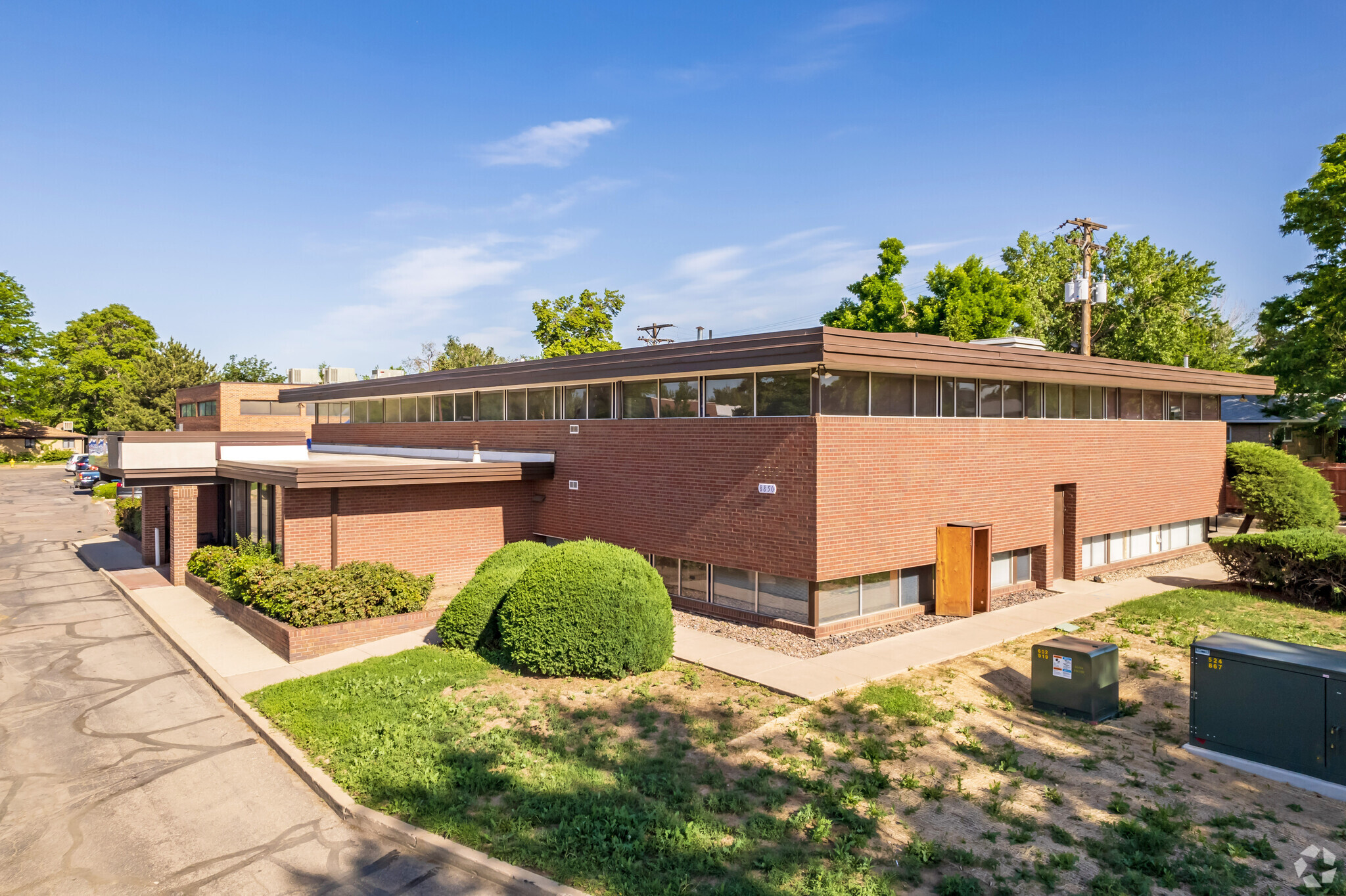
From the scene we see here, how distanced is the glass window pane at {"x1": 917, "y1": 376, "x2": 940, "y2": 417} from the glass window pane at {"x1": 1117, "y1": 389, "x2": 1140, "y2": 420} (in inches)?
327

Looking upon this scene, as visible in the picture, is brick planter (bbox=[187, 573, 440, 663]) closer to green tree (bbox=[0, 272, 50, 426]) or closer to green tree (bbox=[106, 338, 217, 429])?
green tree (bbox=[106, 338, 217, 429])

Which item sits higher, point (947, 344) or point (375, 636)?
point (947, 344)

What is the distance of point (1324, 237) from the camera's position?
29.1 metres

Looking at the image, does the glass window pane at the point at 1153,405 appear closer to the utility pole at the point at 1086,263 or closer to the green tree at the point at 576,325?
the utility pole at the point at 1086,263

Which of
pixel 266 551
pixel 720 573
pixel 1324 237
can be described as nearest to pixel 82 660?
pixel 266 551

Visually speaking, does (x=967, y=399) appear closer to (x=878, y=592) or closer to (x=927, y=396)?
(x=927, y=396)

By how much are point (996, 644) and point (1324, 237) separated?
27.3m

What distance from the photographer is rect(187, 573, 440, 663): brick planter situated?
13.6 meters

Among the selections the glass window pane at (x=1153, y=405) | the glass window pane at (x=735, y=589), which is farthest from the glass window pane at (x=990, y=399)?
the glass window pane at (x=1153, y=405)

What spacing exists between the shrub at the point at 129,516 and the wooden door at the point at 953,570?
2829cm

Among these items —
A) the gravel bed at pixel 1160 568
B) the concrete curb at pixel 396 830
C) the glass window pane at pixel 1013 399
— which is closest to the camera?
the concrete curb at pixel 396 830

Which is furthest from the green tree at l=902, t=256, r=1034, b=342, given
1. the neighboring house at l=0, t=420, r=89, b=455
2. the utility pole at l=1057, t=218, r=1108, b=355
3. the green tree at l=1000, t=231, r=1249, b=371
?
the neighboring house at l=0, t=420, r=89, b=455

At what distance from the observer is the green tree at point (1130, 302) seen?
39438mm

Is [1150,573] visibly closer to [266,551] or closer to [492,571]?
[492,571]
